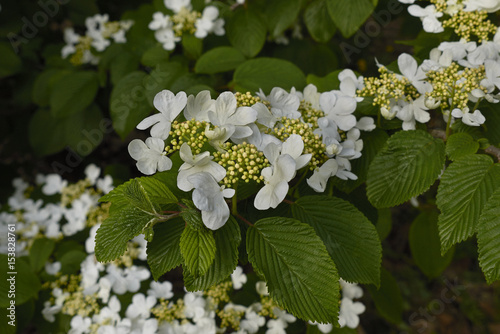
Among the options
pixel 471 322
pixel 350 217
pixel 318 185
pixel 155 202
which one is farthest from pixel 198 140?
pixel 471 322

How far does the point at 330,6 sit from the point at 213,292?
3.59 feet

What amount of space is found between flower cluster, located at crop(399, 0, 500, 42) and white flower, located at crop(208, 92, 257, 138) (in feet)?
2.35

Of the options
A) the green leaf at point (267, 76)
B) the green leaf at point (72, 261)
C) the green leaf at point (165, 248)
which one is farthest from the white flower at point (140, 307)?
the green leaf at point (267, 76)

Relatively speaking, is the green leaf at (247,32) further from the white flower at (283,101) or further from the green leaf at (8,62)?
the green leaf at (8,62)

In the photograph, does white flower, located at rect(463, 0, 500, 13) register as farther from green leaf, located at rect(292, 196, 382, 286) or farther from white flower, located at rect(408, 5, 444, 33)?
green leaf, located at rect(292, 196, 382, 286)

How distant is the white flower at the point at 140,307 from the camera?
4.56ft

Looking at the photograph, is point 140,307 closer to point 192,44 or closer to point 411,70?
point 192,44

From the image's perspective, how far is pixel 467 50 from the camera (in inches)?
46.2

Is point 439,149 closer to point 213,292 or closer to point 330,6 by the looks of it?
point 330,6

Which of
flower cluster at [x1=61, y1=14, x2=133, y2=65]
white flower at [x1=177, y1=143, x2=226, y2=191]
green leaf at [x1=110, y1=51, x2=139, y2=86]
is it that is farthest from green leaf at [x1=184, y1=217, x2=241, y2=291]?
flower cluster at [x1=61, y1=14, x2=133, y2=65]

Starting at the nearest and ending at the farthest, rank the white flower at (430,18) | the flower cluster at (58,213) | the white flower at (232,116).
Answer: the white flower at (232,116) < the white flower at (430,18) < the flower cluster at (58,213)

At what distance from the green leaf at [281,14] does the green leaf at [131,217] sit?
107 cm

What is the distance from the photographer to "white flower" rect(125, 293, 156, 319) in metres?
1.39

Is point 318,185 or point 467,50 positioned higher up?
point 467,50
